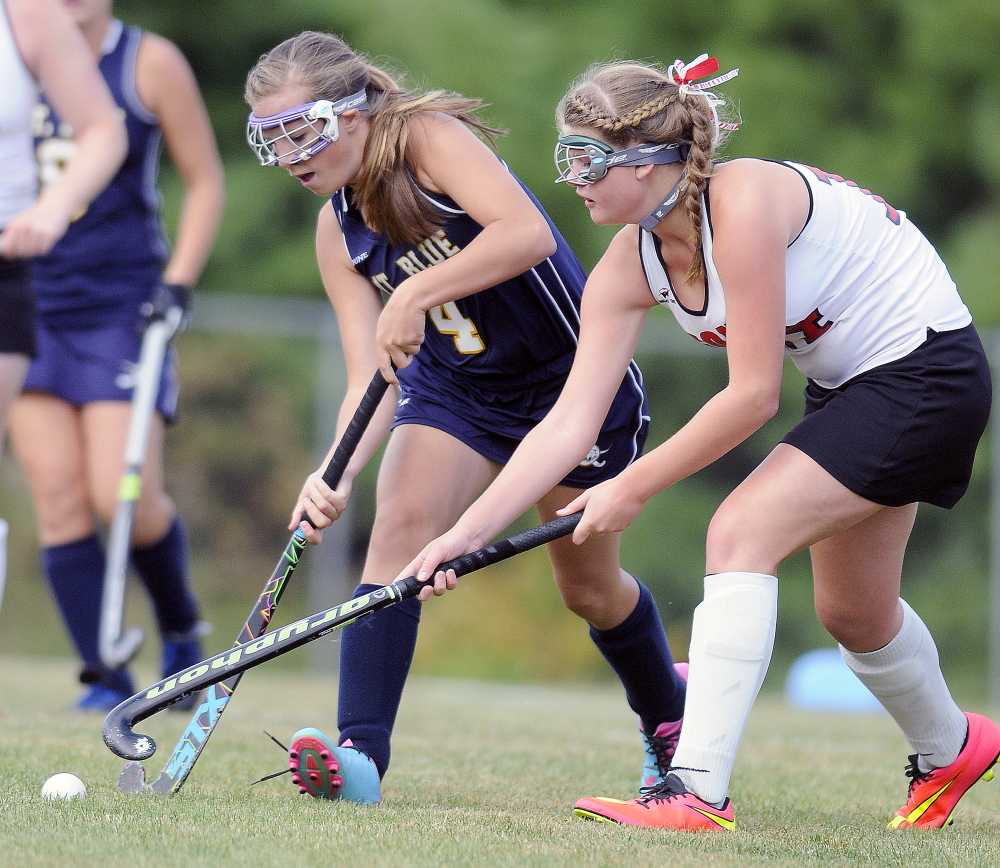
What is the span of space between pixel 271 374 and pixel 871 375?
20.3 ft

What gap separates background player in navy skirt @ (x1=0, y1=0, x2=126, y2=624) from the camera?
10.4 feet

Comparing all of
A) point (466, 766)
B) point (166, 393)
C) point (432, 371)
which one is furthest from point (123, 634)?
point (432, 371)

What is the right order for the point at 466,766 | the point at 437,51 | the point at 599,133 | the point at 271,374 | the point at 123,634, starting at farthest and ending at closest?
1. the point at 437,51
2. the point at 271,374
3. the point at 123,634
4. the point at 466,766
5. the point at 599,133

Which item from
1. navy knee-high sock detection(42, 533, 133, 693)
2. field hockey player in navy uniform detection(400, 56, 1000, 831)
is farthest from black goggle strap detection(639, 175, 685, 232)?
navy knee-high sock detection(42, 533, 133, 693)

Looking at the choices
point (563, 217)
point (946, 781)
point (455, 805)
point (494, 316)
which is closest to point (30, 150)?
point (494, 316)

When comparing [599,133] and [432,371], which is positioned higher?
[599,133]

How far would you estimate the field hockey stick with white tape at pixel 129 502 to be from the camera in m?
4.15

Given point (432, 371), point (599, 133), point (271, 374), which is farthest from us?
point (271, 374)

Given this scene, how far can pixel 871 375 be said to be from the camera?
2531mm

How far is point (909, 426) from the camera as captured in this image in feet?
8.04

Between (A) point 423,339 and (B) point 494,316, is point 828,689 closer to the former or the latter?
(B) point 494,316

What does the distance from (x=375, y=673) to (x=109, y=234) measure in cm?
214

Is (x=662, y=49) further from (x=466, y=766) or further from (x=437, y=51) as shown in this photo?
(x=466, y=766)

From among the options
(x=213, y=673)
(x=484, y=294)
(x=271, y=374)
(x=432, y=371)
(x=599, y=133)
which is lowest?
(x=271, y=374)
